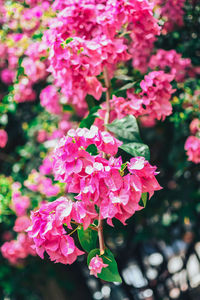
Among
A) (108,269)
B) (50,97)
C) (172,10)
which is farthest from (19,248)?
(172,10)

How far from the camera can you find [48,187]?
172 centimetres

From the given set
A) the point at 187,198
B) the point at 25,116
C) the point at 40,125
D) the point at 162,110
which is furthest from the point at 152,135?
the point at 162,110

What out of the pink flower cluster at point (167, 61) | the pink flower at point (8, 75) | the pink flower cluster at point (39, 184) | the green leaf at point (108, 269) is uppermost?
the pink flower cluster at point (167, 61)

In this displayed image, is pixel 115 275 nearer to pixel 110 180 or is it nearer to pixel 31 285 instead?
pixel 110 180

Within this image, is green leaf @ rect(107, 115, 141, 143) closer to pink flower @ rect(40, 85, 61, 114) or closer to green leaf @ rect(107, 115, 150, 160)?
green leaf @ rect(107, 115, 150, 160)

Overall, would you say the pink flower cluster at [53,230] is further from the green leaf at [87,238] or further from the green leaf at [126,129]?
the green leaf at [126,129]

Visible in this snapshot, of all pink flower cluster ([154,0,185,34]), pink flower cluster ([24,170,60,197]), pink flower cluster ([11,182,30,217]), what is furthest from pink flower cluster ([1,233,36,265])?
pink flower cluster ([154,0,185,34])

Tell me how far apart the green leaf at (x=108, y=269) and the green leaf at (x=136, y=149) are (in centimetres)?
27

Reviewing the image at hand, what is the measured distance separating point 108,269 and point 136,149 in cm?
33

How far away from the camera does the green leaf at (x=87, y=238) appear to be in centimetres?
86

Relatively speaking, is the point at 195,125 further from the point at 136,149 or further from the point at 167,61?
the point at 136,149

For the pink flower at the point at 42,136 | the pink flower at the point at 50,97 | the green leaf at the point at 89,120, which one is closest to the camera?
the green leaf at the point at 89,120

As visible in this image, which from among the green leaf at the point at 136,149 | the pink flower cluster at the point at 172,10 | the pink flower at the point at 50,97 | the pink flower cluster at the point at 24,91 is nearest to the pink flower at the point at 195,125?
the pink flower cluster at the point at 172,10

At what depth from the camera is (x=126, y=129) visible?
102cm
